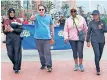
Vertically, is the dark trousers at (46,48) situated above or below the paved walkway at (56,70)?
above

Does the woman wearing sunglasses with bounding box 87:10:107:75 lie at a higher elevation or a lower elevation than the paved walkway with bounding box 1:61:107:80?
higher

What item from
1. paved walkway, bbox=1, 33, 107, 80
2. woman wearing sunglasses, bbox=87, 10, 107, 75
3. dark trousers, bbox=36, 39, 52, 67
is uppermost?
woman wearing sunglasses, bbox=87, 10, 107, 75

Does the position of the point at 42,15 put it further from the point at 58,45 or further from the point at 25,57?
the point at 58,45

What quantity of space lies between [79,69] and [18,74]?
1.54 meters

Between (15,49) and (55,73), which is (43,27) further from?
(55,73)

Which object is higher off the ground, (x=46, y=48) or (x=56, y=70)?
(x=46, y=48)

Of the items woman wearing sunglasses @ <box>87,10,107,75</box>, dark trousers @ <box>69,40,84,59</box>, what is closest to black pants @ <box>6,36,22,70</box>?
dark trousers @ <box>69,40,84,59</box>

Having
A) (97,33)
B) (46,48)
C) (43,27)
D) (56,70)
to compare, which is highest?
(43,27)

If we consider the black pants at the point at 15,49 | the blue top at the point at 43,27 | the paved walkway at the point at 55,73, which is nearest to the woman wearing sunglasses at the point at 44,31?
the blue top at the point at 43,27

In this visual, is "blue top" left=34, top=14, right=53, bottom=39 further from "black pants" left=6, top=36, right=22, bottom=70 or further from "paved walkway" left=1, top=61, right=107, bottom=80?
"paved walkway" left=1, top=61, right=107, bottom=80

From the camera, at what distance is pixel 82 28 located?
7.54m

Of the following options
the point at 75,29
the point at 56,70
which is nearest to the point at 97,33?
the point at 75,29

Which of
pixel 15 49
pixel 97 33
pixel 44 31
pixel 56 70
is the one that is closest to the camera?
pixel 97 33

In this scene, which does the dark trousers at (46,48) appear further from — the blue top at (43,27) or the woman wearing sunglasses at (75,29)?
the woman wearing sunglasses at (75,29)
